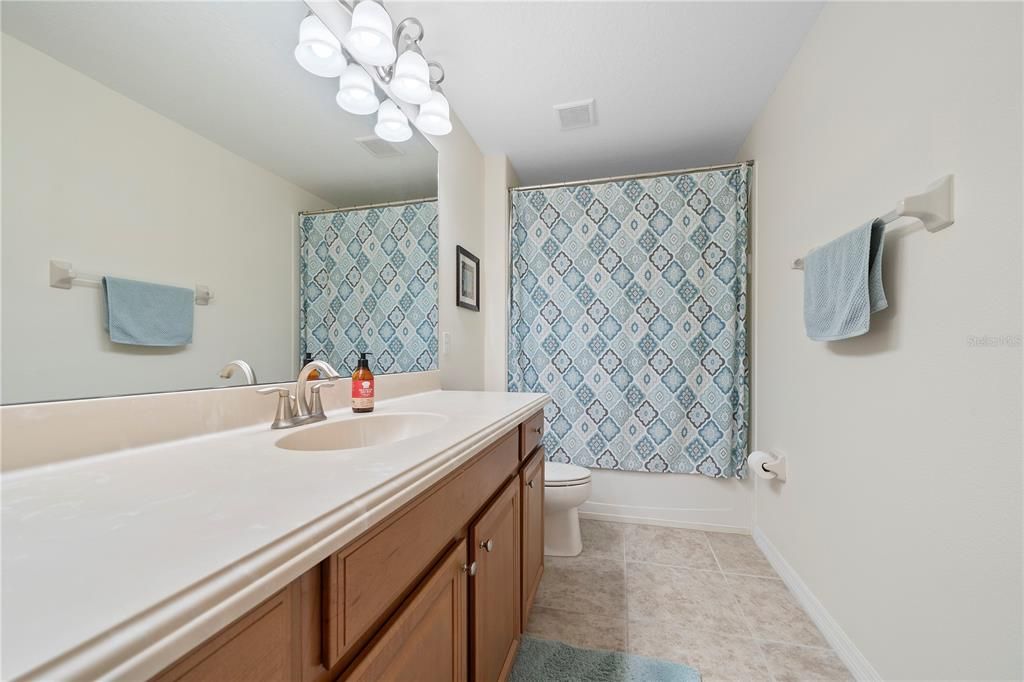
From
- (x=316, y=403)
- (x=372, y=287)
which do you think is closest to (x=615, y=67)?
(x=372, y=287)

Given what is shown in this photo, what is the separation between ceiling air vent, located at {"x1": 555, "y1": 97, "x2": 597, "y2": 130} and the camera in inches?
79.0

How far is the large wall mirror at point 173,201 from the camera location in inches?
24.4

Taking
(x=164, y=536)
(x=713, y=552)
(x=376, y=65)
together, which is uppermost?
(x=376, y=65)

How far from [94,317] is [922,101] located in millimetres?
1909

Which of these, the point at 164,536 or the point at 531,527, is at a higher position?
the point at 164,536

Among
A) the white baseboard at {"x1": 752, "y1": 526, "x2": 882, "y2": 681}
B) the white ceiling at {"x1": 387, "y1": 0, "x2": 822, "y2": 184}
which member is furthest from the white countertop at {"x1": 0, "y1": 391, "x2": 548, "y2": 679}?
the white ceiling at {"x1": 387, "y1": 0, "x2": 822, "y2": 184}

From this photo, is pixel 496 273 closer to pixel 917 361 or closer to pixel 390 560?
pixel 917 361

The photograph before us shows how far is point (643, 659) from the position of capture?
1.33m

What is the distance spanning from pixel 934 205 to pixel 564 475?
64.6 inches

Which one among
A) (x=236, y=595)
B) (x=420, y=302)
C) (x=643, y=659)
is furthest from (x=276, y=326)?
(x=643, y=659)

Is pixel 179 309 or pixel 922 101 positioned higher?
pixel 922 101

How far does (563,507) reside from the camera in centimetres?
195

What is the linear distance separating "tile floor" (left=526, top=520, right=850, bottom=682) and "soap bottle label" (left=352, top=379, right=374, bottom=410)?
1.06 m

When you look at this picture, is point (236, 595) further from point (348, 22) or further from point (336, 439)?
point (348, 22)
